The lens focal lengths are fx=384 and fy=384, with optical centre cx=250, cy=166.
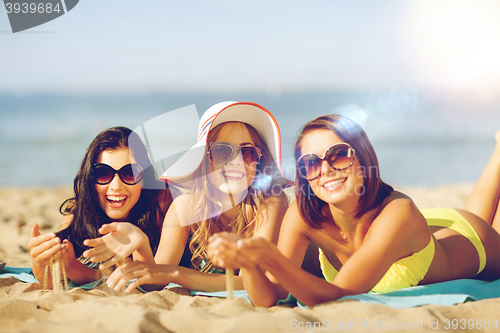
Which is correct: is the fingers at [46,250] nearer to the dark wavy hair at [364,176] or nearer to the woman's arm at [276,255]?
the woman's arm at [276,255]

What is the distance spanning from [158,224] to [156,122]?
135 cm

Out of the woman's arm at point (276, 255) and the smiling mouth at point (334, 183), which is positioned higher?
the smiling mouth at point (334, 183)

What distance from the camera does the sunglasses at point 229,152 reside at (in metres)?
2.76

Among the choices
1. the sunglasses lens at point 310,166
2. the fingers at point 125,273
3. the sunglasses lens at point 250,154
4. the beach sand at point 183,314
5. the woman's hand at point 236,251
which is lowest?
the beach sand at point 183,314

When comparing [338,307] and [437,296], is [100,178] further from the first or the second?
[437,296]

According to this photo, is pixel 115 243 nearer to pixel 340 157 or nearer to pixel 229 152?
pixel 229 152

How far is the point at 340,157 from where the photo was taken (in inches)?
88.2

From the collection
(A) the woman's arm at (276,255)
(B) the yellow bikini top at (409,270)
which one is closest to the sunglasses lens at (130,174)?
(A) the woman's arm at (276,255)

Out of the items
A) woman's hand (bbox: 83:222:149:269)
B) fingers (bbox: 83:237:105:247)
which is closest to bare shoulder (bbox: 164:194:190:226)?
woman's hand (bbox: 83:222:149:269)

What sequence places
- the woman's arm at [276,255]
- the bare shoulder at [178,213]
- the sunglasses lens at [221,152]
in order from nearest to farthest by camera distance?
the woman's arm at [276,255], the sunglasses lens at [221,152], the bare shoulder at [178,213]

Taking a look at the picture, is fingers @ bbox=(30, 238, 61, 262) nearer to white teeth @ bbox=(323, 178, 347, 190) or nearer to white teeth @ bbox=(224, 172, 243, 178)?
white teeth @ bbox=(224, 172, 243, 178)

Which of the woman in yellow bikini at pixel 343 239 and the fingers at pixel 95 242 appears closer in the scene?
the woman in yellow bikini at pixel 343 239

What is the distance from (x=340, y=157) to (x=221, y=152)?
0.90 metres

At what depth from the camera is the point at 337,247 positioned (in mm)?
2584
